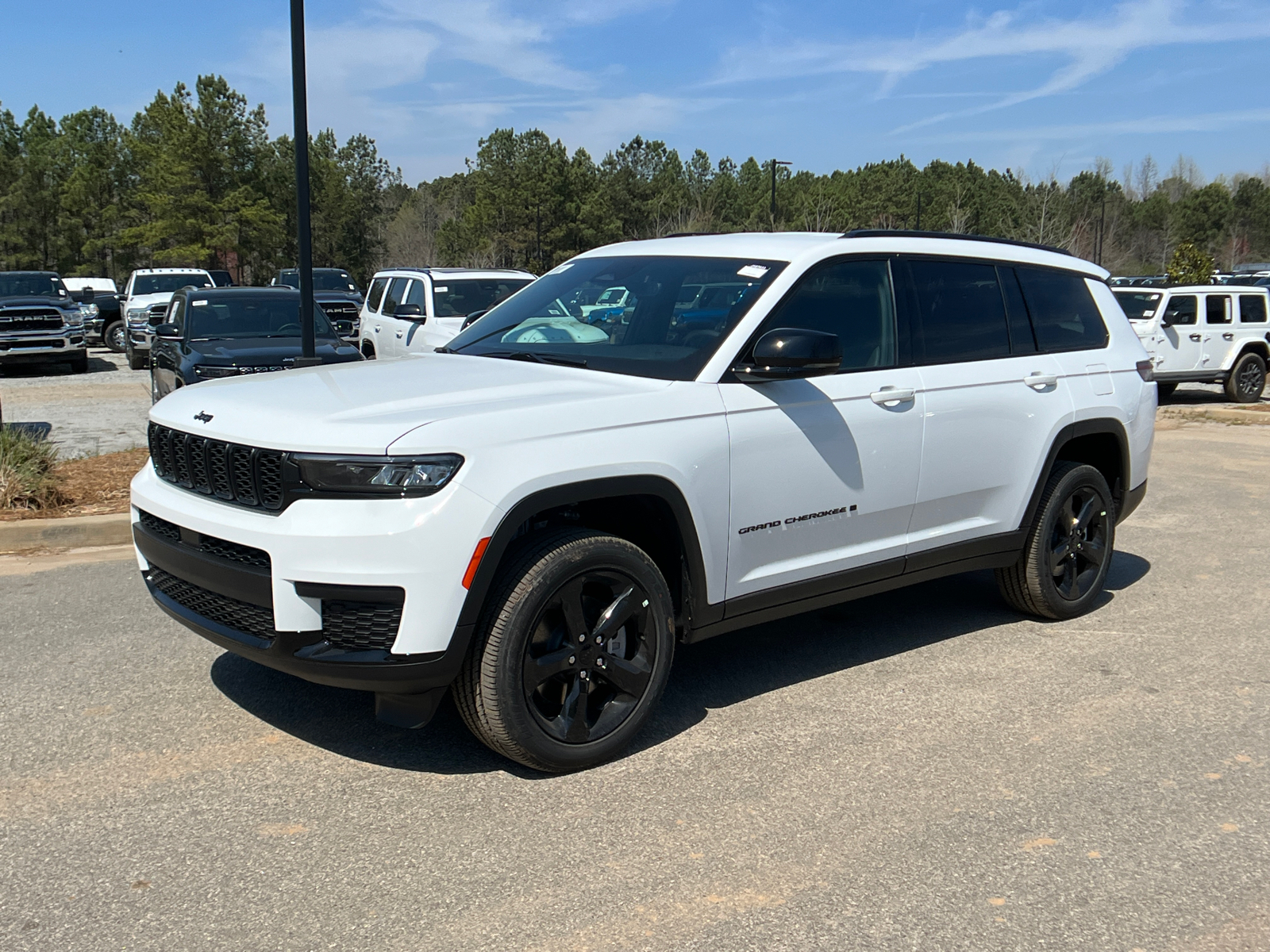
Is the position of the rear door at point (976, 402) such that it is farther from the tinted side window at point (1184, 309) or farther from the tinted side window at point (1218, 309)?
the tinted side window at point (1218, 309)

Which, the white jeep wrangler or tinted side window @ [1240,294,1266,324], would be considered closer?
the white jeep wrangler

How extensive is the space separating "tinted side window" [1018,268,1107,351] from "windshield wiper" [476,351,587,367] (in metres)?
2.52

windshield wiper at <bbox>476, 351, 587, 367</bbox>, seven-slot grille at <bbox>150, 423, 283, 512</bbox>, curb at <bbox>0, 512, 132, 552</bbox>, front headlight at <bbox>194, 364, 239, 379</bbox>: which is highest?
windshield wiper at <bbox>476, 351, 587, 367</bbox>

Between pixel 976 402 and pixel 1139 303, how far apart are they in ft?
50.2

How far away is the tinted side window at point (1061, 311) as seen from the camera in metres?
5.75

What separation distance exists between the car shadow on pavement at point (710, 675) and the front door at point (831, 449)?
0.61 meters

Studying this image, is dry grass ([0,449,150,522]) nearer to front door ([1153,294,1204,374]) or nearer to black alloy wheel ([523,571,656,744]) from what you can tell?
black alloy wheel ([523,571,656,744])

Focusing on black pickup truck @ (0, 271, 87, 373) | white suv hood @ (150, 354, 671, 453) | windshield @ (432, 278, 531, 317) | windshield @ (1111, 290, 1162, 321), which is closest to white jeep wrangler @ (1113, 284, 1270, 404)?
windshield @ (1111, 290, 1162, 321)

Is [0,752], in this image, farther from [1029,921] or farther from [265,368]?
[265,368]

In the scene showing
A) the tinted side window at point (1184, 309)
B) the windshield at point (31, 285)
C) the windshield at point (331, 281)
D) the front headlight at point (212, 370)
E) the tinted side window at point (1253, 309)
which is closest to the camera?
the front headlight at point (212, 370)

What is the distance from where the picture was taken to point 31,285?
24.5m

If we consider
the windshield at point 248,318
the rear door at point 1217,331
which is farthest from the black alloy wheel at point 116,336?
the rear door at point 1217,331

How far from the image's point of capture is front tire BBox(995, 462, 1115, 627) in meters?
5.69

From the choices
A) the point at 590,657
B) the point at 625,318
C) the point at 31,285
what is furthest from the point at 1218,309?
the point at 31,285
